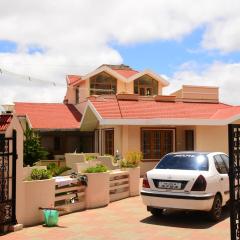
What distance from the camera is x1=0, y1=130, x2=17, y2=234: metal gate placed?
8695mm

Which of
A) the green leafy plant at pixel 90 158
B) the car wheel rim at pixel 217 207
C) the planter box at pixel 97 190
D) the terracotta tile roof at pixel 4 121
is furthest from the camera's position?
the green leafy plant at pixel 90 158

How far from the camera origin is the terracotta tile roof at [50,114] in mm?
28625

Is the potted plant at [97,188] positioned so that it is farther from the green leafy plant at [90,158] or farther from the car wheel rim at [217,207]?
the green leafy plant at [90,158]

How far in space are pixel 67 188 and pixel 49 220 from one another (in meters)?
1.73

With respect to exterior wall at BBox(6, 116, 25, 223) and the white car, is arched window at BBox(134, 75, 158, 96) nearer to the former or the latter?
the white car

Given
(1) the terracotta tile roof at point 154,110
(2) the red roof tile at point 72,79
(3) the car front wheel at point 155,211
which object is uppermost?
(2) the red roof tile at point 72,79

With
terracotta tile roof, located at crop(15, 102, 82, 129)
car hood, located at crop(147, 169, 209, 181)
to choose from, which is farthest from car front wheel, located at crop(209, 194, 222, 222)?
terracotta tile roof, located at crop(15, 102, 82, 129)

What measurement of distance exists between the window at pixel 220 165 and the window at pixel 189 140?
39.9 feet

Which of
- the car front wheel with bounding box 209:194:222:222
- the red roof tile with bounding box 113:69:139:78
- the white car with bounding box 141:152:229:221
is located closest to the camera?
A: the white car with bounding box 141:152:229:221

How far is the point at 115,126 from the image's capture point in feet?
73.6

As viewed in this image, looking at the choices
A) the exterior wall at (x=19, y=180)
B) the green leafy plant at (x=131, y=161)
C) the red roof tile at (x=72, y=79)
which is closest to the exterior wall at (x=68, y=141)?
the red roof tile at (x=72, y=79)

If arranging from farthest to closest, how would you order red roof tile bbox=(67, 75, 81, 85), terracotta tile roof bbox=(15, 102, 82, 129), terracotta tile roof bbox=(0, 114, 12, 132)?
red roof tile bbox=(67, 75, 81, 85), terracotta tile roof bbox=(15, 102, 82, 129), terracotta tile roof bbox=(0, 114, 12, 132)

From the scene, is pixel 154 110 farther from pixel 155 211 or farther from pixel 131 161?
pixel 155 211

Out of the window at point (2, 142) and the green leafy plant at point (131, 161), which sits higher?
the window at point (2, 142)
